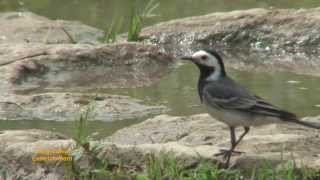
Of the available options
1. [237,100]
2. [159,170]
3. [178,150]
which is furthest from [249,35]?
[159,170]

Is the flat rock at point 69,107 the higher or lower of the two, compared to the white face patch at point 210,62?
lower

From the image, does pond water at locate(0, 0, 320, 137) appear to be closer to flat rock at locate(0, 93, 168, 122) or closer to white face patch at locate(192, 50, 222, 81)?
flat rock at locate(0, 93, 168, 122)

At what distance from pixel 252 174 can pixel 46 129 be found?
2.53 m

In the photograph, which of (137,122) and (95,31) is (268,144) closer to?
(137,122)

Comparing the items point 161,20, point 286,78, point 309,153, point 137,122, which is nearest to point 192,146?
point 309,153

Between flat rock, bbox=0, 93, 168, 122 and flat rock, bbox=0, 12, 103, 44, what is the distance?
9.57 ft

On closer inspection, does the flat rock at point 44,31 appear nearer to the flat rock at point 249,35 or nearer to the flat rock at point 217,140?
the flat rock at point 249,35

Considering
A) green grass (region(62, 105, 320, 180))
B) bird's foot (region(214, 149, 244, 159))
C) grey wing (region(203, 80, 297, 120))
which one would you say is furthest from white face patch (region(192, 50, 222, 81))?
green grass (region(62, 105, 320, 180))

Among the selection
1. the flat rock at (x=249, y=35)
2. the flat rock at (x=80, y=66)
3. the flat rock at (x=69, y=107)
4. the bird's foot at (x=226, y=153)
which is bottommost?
the bird's foot at (x=226, y=153)

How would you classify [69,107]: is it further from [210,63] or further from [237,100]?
[237,100]

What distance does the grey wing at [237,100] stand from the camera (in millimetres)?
6664

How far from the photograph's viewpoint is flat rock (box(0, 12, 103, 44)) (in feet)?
40.5

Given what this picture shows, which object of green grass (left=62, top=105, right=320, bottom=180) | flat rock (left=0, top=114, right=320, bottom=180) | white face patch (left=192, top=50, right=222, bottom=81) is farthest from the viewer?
white face patch (left=192, top=50, right=222, bottom=81)

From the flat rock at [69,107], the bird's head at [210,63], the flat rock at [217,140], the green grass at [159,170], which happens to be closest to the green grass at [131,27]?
the flat rock at [69,107]
